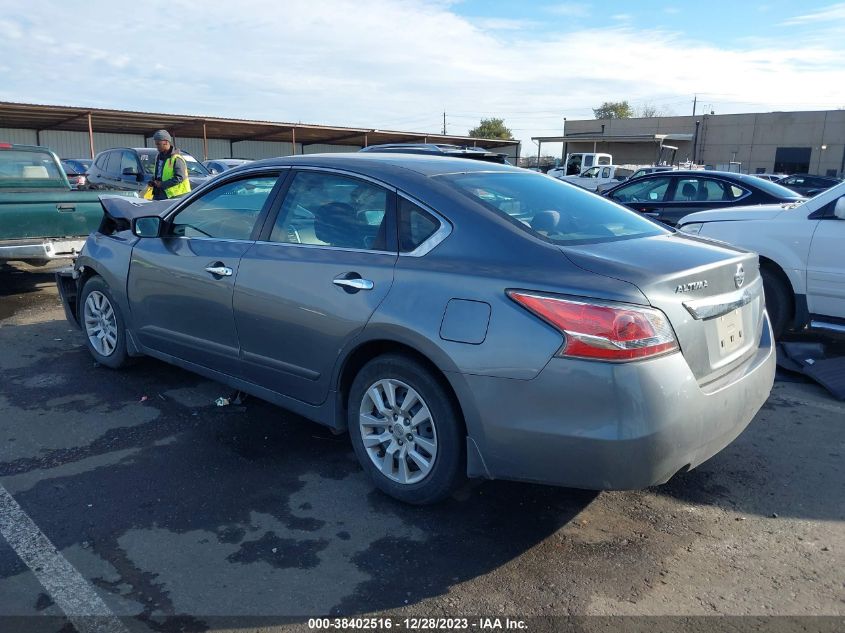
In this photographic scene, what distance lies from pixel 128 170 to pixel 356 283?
1210cm

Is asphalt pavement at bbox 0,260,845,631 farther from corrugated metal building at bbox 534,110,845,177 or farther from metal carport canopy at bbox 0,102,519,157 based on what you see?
corrugated metal building at bbox 534,110,845,177

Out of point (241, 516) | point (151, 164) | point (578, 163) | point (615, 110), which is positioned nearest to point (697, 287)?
point (241, 516)

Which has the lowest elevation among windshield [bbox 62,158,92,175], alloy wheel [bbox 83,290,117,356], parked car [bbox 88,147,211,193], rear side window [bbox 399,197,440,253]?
alloy wheel [bbox 83,290,117,356]

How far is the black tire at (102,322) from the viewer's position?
509 cm

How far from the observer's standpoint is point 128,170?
45.0ft

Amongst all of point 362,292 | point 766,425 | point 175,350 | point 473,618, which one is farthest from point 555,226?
point 175,350

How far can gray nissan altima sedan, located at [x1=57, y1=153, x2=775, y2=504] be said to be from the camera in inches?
107

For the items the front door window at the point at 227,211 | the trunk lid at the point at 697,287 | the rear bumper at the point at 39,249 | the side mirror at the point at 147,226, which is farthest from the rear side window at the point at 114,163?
the trunk lid at the point at 697,287

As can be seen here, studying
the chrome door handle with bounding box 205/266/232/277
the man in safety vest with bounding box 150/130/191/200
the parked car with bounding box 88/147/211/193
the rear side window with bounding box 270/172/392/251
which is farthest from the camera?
the parked car with bounding box 88/147/211/193

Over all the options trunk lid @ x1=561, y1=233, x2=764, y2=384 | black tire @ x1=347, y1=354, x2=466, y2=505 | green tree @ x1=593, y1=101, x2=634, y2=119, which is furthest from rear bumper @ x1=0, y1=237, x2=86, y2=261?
green tree @ x1=593, y1=101, x2=634, y2=119

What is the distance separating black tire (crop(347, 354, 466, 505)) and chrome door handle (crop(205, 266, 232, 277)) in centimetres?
113

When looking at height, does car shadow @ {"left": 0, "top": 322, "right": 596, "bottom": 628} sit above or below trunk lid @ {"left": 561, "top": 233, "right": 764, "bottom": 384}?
below

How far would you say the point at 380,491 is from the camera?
357cm

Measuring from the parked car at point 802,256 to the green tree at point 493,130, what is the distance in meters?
59.0
